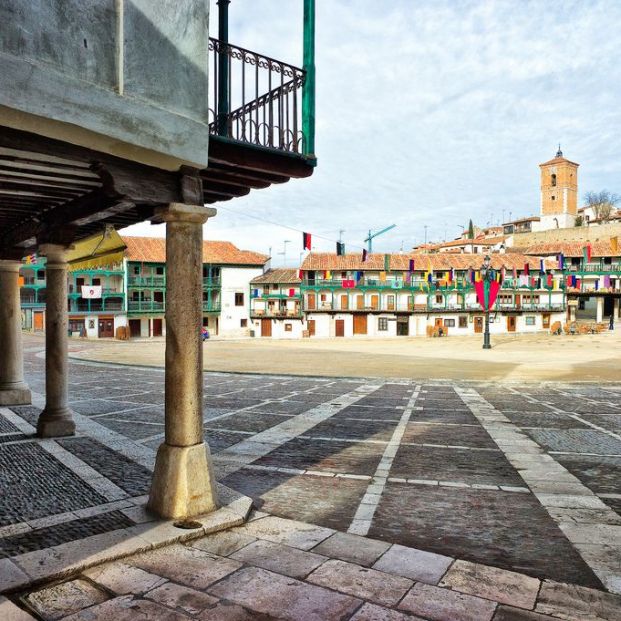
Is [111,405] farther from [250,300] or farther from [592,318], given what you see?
[592,318]

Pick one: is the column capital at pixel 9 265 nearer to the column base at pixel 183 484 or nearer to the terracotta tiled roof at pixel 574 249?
the column base at pixel 183 484

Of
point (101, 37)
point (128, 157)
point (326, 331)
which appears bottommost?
point (326, 331)

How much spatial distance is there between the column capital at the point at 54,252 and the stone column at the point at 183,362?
3438 mm

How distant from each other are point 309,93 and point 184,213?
6.96ft

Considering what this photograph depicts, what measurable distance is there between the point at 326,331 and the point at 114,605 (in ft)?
183

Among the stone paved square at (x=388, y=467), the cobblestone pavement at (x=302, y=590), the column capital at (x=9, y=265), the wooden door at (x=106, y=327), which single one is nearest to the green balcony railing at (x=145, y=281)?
the wooden door at (x=106, y=327)

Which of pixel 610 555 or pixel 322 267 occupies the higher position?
pixel 322 267

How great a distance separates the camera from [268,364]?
24.9 m

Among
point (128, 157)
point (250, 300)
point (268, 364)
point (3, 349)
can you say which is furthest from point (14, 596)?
point (250, 300)

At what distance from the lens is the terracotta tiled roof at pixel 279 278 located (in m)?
60.0

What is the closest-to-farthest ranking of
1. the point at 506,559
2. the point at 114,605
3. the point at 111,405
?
the point at 114,605
the point at 506,559
the point at 111,405

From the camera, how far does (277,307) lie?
60.4m

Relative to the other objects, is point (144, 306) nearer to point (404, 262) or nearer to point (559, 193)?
point (404, 262)

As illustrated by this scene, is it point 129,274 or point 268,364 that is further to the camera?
point 129,274
